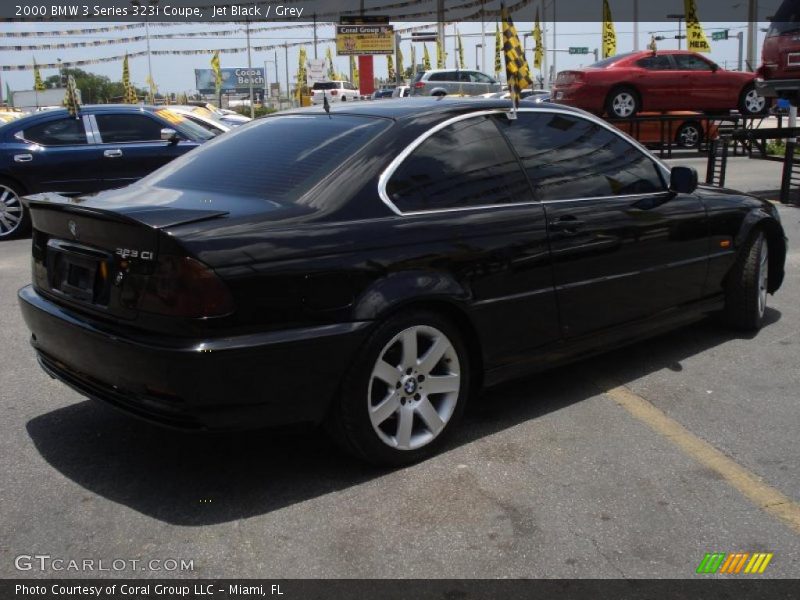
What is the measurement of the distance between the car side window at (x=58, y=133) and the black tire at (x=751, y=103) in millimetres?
15770

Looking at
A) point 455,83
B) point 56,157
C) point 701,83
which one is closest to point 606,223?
point 56,157

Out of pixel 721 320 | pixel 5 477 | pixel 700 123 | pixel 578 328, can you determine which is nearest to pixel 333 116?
pixel 578 328

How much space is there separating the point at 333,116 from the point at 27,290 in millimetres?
1723

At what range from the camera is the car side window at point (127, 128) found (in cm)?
1082

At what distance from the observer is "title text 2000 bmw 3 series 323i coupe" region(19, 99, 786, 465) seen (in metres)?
3.10

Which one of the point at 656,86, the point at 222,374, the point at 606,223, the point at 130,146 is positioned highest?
the point at 656,86

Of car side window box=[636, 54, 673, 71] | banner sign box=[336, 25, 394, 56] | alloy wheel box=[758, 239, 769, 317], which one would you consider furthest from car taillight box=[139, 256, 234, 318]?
banner sign box=[336, 25, 394, 56]

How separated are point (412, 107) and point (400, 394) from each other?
1471mm

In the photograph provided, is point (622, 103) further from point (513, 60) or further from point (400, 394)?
point (400, 394)

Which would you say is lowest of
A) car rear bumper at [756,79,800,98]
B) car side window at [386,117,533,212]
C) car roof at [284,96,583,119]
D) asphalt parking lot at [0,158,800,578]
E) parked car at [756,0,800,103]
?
asphalt parking lot at [0,158,800,578]

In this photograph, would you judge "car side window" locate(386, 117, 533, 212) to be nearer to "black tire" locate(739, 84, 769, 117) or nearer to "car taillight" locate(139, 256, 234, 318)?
"car taillight" locate(139, 256, 234, 318)

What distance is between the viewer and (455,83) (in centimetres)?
3481

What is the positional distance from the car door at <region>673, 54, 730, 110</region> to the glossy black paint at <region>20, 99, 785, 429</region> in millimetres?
16217
